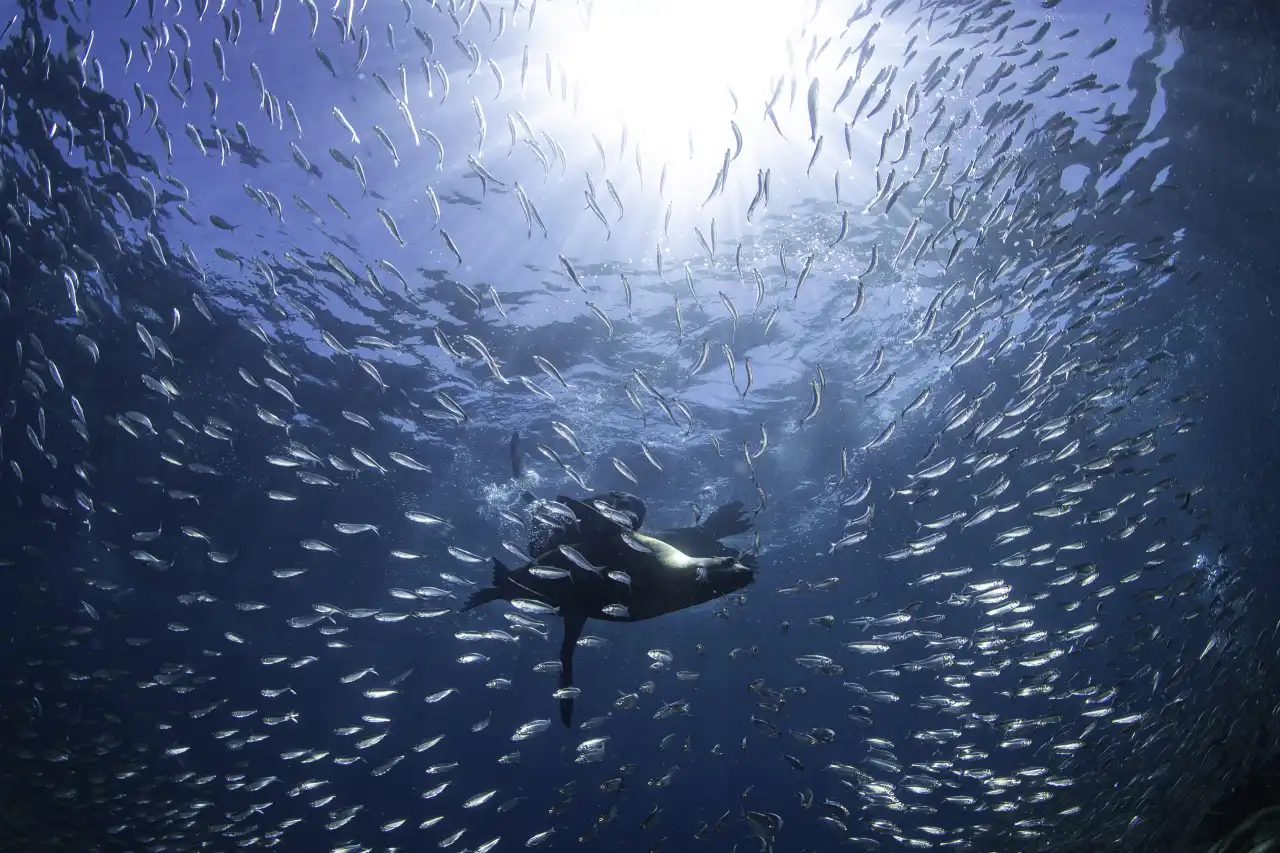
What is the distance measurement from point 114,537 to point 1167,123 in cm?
2921

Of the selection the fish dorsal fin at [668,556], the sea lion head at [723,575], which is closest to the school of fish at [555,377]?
the fish dorsal fin at [668,556]

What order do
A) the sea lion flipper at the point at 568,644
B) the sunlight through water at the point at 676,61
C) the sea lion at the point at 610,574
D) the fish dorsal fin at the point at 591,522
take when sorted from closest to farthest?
the sea lion at the point at 610,574 → the fish dorsal fin at the point at 591,522 → the sea lion flipper at the point at 568,644 → the sunlight through water at the point at 676,61

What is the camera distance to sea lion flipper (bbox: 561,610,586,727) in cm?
663

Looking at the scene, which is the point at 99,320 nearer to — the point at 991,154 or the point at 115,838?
the point at 115,838

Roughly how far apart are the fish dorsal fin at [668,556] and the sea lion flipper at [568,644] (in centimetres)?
167

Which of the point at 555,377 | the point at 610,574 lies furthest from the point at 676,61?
the point at 610,574

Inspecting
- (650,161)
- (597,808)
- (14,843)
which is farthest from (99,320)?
(597,808)

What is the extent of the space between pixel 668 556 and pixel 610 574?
0.55m

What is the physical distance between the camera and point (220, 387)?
1482cm

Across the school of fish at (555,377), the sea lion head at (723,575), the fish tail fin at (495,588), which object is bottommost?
the sea lion head at (723,575)

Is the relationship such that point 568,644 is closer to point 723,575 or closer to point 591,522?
point 591,522

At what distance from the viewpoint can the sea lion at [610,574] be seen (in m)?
5.04

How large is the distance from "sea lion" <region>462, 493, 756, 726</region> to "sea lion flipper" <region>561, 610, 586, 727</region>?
11 mm

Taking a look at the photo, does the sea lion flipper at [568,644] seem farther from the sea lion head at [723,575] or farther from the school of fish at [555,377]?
the sea lion head at [723,575]
